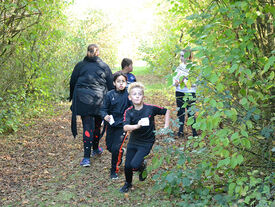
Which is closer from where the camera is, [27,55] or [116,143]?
[116,143]

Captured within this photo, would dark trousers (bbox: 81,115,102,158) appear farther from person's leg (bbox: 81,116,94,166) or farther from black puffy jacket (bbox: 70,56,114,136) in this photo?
black puffy jacket (bbox: 70,56,114,136)

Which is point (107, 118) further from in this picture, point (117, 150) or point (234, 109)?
point (234, 109)

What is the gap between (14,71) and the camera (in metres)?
9.95

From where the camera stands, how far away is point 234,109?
13.8ft

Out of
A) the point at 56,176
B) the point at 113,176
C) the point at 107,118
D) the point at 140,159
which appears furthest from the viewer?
the point at 56,176

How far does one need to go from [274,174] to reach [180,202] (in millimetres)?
1333

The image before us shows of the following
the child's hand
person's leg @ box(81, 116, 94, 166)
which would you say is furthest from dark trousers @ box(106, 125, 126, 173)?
person's leg @ box(81, 116, 94, 166)

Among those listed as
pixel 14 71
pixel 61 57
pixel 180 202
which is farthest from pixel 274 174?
pixel 61 57

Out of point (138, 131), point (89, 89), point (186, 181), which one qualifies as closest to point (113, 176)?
point (138, 131)

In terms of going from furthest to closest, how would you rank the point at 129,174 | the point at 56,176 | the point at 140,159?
1. the point at 56,176
2. the point at 129,174
3. the point at 140,159

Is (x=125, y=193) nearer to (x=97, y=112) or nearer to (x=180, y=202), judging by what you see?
(x=180, y=202)

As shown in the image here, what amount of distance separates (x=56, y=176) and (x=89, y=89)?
5.96 feet

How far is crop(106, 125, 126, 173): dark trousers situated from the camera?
21.3ft

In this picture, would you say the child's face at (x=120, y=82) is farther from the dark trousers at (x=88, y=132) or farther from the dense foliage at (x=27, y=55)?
the dense foliage at (x=27, y=55)
